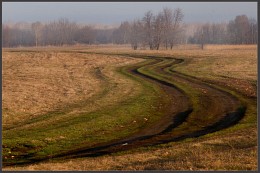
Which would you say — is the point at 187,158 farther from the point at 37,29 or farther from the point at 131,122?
the point at 37,29

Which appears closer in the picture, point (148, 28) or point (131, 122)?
point (131, 122)

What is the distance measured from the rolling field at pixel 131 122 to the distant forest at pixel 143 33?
75649 millimetres

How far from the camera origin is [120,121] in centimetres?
2534

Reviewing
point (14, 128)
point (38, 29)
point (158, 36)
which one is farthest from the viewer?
point (38, 29)

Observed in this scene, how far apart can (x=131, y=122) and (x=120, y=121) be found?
2.60 ft

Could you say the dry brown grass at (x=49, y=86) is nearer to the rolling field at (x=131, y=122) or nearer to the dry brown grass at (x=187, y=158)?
the rolling field at (x=131, y=122)

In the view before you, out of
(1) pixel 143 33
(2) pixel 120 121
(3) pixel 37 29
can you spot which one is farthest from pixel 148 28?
(2) pixel 120 121

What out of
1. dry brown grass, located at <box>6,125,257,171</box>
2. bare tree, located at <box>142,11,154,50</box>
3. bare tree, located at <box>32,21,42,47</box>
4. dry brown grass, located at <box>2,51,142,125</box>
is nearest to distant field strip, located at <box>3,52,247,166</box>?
dry brown grass, located at <box>2,51,142,125</box>

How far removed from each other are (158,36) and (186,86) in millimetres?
84522

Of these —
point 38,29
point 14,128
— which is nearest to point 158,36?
point 38,29

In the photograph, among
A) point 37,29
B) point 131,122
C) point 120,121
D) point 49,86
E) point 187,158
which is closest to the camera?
point 187,158

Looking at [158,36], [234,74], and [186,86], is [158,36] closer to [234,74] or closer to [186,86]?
[234,74]

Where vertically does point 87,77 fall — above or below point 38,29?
below

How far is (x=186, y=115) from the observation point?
86.1 ft
